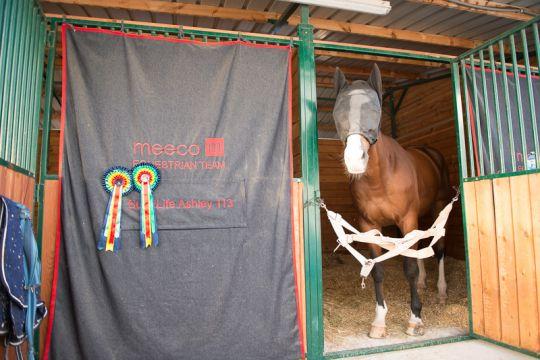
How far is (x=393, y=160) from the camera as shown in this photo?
3.14 metres

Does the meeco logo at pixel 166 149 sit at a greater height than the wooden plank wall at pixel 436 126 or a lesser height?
lesser

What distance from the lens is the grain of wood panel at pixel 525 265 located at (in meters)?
2.47

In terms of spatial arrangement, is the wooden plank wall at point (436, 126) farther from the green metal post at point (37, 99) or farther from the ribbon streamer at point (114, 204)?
the green metal post at point (37, 99)

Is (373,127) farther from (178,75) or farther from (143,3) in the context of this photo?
(143,3)

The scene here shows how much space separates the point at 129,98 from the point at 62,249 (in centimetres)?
103

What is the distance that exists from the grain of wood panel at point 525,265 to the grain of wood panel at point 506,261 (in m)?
0.04

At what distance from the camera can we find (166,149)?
8.00 feet

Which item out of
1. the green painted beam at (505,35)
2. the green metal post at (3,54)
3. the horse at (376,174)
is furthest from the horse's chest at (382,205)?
the green metal post at (3,54)

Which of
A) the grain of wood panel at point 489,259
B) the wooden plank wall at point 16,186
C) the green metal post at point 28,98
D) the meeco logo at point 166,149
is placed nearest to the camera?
the wooden plank wall at point 16,186

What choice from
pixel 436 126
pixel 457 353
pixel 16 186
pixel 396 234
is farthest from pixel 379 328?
pixel 436 126

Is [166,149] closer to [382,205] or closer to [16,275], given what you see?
[16,275]

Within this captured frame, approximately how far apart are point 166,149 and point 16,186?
0.84 metres

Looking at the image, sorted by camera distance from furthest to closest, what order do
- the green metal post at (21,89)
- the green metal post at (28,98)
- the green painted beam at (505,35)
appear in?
the green painted beam at (505,35) < the green metal post at (28,98) < the green metal post at (21,89)

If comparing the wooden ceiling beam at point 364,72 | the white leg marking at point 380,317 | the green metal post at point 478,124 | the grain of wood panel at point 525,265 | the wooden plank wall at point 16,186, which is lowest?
the white leg marking at point 380,317
